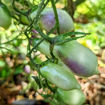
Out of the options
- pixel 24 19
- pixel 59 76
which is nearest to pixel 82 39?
pixel 24 19

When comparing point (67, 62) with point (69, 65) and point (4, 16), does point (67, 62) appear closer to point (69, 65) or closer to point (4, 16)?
point (69, 65)

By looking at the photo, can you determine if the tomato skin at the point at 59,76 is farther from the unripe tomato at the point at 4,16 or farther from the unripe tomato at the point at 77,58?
the unripe tomato at the point at 4,16

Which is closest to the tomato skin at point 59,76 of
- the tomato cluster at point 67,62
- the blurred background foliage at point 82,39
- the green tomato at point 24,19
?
the tomato cluster at point 67,62

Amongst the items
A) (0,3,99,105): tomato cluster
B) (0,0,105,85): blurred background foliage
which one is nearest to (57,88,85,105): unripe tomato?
(0,3,99,105): tomato cluster

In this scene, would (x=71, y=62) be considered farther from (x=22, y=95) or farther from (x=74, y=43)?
(x=22, y=95)

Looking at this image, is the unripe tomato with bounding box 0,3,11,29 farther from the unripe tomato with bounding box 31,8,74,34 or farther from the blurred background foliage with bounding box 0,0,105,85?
the blurred background foliage with bounding box 0,0,105,85

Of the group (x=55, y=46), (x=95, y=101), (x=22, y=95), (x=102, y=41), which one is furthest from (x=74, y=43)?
(x=102, y=41)
